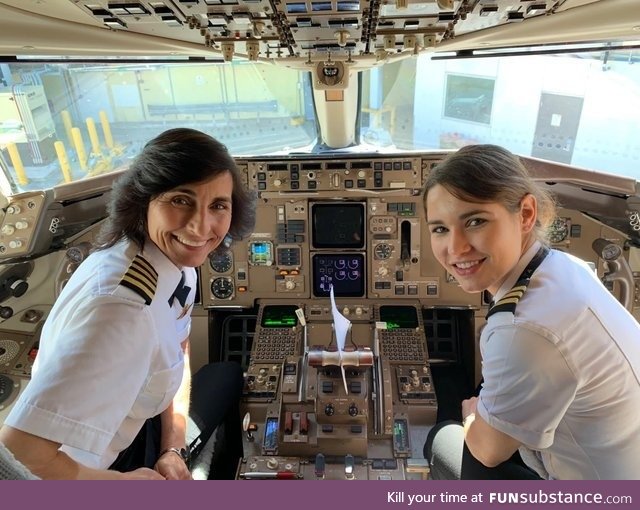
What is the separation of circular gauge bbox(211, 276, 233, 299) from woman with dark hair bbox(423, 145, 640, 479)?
2.14m

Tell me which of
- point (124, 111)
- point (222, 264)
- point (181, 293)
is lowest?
point (222, 264)

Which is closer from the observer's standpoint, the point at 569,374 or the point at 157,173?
the point at 569,374

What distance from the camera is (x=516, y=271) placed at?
1.27 m

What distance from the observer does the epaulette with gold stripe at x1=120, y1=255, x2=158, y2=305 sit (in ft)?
3.96

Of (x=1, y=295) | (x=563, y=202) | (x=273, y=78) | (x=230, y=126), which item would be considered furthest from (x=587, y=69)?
(x=1, y=295)

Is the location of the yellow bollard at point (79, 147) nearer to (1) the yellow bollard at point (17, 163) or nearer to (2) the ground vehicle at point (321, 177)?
(2) the ground vehicle at point (321, 177)

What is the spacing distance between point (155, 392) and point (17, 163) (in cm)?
246

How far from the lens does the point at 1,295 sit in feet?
9.46

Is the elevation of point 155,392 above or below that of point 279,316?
above

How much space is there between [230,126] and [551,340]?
9.89 feet

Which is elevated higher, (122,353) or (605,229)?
(122,353)

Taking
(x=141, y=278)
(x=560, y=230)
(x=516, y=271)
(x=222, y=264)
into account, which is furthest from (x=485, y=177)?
(x=222, y=264)

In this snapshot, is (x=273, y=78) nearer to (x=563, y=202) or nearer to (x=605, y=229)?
(x=563, y=202)

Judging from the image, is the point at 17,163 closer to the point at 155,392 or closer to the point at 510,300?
the point at 155,392
